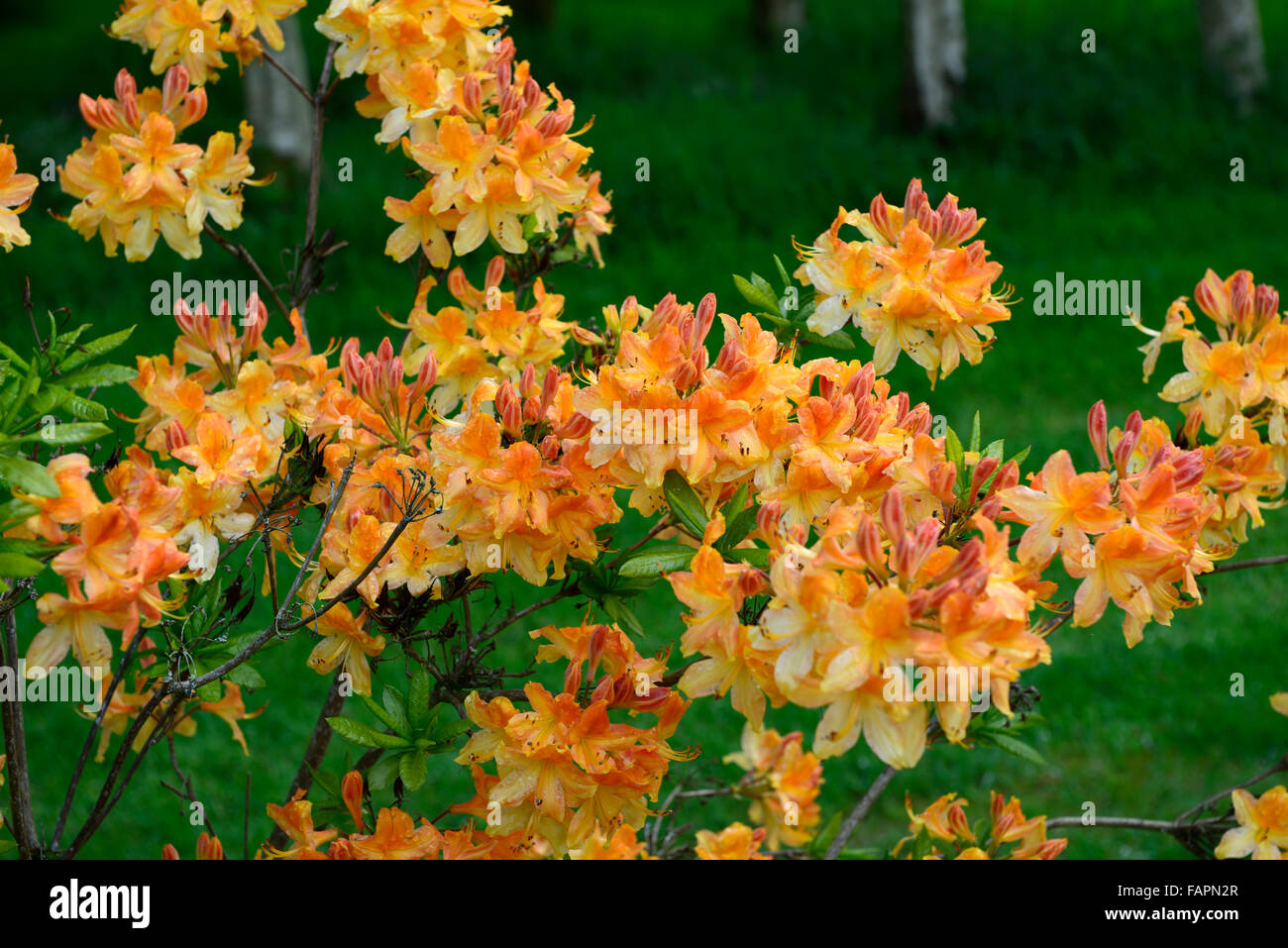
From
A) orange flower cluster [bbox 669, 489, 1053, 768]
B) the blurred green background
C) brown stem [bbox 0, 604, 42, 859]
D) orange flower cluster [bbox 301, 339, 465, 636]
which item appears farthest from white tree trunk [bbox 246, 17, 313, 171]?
orange flower cluster [bbox 669, 489, 1053, 768]

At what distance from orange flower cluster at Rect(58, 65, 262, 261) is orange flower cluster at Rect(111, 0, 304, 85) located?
0.29 feet

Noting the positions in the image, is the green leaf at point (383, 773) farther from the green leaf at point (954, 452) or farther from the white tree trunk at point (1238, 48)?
the white tree trunk at point (1238, 48)

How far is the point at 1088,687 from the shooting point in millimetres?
4070

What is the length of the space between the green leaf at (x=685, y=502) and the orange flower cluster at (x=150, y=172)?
898 mm

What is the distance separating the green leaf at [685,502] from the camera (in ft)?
4.87

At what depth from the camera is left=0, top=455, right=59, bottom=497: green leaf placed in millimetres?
1239

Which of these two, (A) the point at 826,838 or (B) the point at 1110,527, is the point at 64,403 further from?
(A) the point at 826,838

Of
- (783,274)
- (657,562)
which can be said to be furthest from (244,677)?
(783,274)

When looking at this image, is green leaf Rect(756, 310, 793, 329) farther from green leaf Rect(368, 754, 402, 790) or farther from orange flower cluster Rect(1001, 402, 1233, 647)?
green leaf Rect(368, 754, 402, 790)

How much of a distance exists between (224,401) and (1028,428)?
393 cm

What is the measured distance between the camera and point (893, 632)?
1169 mm

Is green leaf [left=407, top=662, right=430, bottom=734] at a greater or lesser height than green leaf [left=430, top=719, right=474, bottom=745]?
greater
